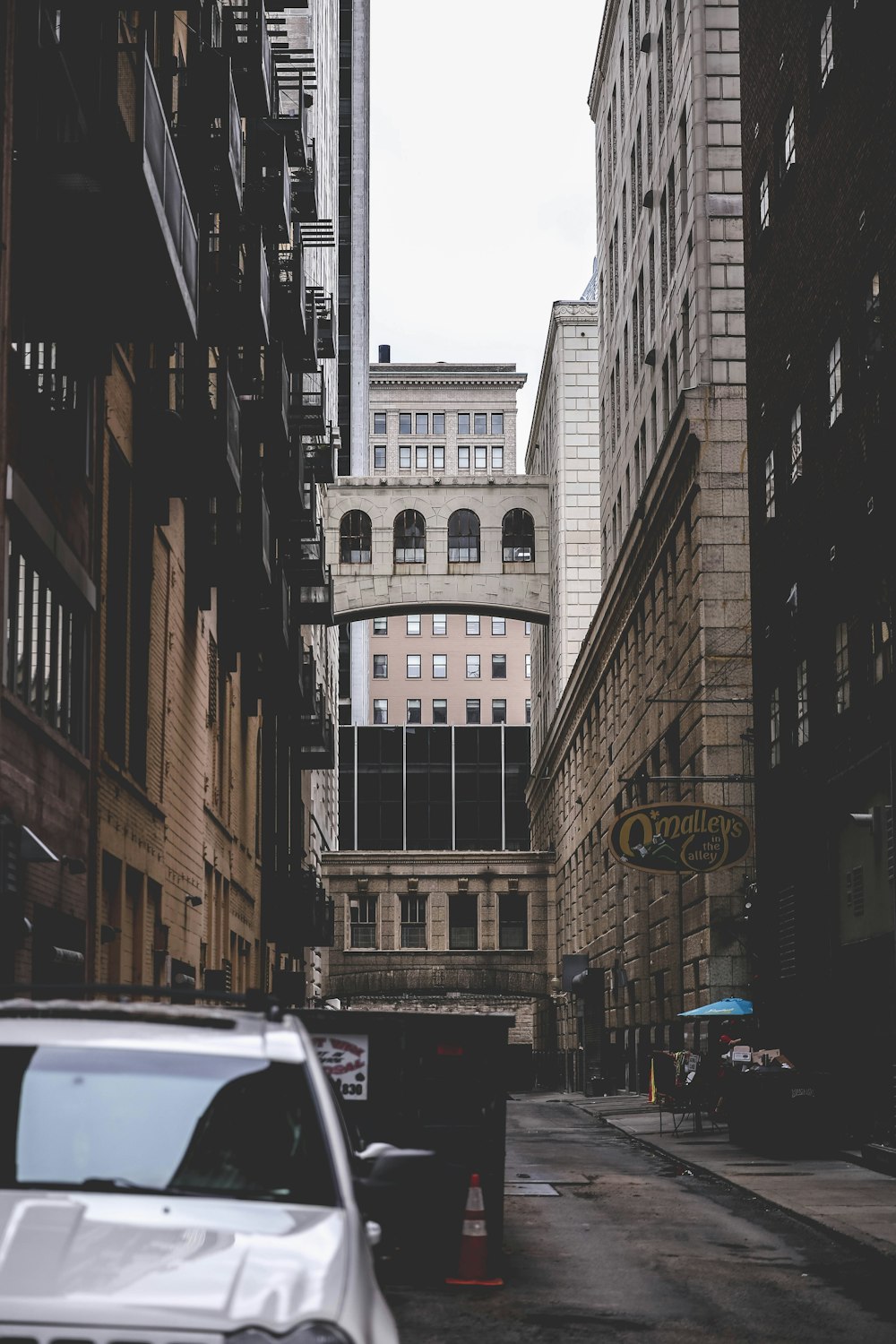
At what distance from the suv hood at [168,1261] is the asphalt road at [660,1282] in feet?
17.6

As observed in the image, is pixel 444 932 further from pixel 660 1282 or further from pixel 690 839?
pixel 660 1282

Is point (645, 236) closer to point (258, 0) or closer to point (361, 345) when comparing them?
point (258, 0)

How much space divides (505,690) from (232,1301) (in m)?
137

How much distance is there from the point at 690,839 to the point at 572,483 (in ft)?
136

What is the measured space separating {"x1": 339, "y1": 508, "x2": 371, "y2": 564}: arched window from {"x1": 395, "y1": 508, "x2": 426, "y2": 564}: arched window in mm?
1200

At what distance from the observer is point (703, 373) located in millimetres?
39031

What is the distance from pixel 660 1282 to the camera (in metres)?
12.9

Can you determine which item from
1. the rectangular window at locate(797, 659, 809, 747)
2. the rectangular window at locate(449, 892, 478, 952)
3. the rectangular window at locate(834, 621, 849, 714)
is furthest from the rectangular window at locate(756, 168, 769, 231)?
the rectangular window at locate(449, 892, 478, 952)

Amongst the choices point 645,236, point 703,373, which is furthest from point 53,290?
point 645,236

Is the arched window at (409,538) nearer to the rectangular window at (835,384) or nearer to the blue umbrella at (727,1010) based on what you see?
the blue umbrella at (727,1010)

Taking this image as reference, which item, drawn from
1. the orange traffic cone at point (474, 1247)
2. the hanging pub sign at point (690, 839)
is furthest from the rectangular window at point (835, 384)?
the orange traffic cone at point (474, 1247)

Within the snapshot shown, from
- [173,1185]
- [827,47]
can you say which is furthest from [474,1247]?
[827,47]

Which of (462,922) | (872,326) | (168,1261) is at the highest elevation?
(872,326)

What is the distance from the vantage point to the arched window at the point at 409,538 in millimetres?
73500
